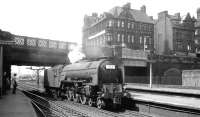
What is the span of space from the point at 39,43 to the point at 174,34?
3831 centimetres

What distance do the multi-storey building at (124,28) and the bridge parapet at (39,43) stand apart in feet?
70.6

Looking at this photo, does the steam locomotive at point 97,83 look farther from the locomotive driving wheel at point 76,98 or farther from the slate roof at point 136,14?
the slate roof at point 136,14

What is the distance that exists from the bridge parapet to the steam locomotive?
30.5ft

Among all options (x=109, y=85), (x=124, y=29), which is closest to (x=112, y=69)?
(x=109, y=85)

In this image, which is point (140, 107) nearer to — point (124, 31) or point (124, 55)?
point (124, 55)

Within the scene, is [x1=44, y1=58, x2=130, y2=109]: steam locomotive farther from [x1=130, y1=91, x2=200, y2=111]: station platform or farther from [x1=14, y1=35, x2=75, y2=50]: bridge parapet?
[x1=14, y1=35, x2=75, y2=50]: bridge parapet

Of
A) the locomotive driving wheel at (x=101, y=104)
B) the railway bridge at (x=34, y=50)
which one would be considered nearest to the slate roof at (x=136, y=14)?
the railway bridge at (x=34, y=50)

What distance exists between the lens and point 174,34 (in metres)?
55.3

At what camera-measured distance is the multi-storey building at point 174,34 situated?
55316mm

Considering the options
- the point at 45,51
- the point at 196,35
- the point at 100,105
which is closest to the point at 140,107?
the point at 100,105

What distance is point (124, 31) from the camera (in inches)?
2060

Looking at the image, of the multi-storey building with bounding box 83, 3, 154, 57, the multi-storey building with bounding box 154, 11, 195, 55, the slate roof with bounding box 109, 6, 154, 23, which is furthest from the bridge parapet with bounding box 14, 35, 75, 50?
the multi-storey building with bounding box 154, 11, 195, 55

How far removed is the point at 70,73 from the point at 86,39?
47438 millimetres

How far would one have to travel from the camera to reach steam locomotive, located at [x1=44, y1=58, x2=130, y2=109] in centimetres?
1381
